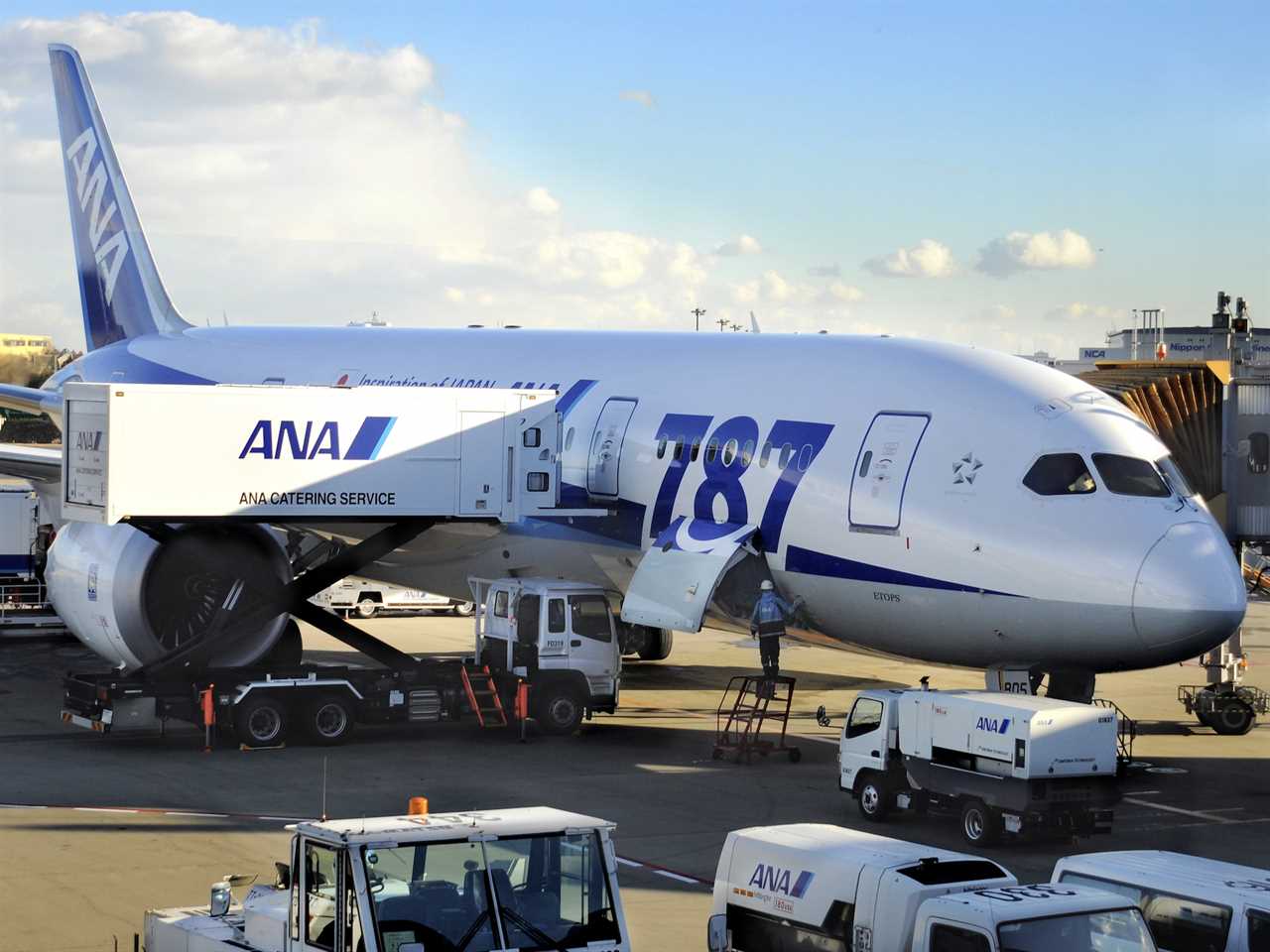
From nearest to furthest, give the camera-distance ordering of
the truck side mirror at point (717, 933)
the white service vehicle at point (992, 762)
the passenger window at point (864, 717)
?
the truck side mirror at point (717, 933), the white service vehicle at point (992, 762), the passenger window at point (864, 717)

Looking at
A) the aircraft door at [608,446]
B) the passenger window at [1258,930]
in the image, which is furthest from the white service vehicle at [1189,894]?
the aircraft door at [608,446]

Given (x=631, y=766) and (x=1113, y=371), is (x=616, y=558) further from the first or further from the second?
(x=1113, y=371)

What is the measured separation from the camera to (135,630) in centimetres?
2536

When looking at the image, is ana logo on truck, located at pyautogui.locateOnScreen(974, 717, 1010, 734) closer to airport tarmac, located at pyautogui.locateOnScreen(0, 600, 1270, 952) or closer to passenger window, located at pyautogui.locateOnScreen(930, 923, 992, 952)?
airport tarmac, located at pyautogui.locateOnScreen(0, 600, 1270, 952)

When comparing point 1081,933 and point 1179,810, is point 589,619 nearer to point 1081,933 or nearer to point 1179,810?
point 1179,810

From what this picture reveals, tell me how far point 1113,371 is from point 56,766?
16.4 meters

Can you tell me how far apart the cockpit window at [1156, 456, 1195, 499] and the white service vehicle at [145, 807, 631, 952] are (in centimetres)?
1164

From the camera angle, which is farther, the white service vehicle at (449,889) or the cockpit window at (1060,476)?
the cockpit window at (1060,476)

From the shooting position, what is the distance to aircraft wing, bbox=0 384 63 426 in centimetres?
3838

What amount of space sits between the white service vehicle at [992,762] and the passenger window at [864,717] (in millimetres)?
104

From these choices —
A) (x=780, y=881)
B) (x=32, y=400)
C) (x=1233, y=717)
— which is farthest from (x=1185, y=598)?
(x=32, y=400)

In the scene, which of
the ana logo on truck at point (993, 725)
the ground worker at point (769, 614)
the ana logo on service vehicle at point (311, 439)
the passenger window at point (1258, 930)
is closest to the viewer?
the passenger window at point (1258, 930)

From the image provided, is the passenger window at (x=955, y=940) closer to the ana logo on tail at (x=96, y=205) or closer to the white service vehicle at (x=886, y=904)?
the white service vehicle at (x=886, y=904)

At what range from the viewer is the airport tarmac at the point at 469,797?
52.7ft
